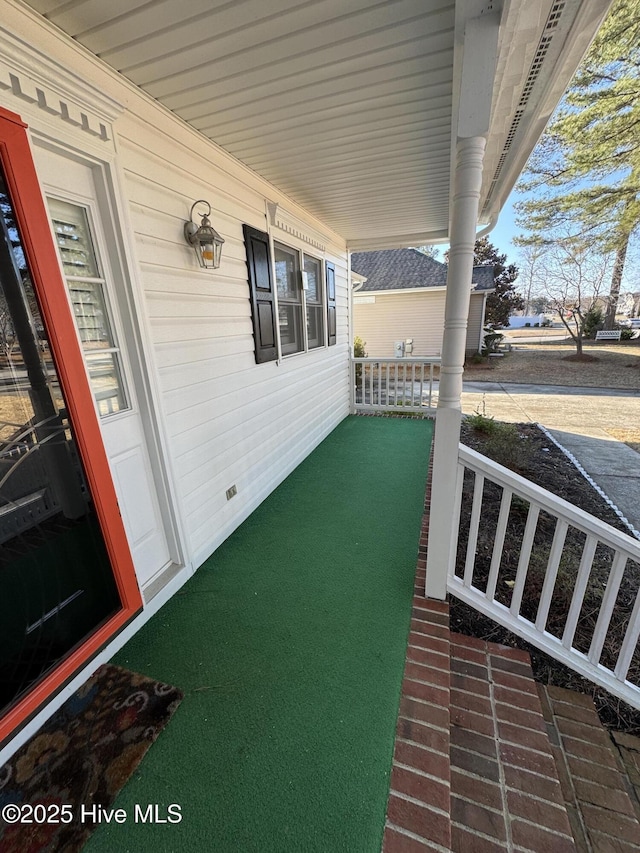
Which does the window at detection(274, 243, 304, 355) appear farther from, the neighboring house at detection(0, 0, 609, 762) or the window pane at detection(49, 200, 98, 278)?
the window pane at detection(49, 200, 98, 278)

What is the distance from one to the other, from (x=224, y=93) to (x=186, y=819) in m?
3.14

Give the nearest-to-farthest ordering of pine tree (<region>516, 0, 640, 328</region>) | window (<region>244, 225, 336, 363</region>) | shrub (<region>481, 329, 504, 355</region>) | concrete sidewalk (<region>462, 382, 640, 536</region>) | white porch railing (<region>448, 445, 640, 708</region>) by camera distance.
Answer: white porch railing (<region>448, 445, 640, 708</region>)
window (<region>244, 225, 336, 363</region>)
concrete sidewalk (<region>462, 382, 640, 536</region>)
pine tree (<region>516, 0, 640, 328</region>)
shrub (<region>481, 329, 504, 355</region>)

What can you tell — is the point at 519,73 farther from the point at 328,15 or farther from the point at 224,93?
the point at 224,93

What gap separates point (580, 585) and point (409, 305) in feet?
39.4

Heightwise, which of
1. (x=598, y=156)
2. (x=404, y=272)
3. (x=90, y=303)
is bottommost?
(x=90, y=303)

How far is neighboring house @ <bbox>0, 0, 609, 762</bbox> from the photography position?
1318 millimetres

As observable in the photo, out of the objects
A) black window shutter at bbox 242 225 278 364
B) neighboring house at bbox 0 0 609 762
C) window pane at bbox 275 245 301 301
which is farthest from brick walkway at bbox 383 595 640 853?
window pane at bbox 275 245 301 301

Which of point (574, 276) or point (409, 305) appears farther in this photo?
point (574, 276)

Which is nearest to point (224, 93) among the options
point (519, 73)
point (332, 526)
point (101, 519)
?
point (519, 73)

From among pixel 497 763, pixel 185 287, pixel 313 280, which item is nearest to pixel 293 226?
pixel 313 280

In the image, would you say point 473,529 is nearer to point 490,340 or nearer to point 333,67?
point 333,67

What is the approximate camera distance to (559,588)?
8.03 feet

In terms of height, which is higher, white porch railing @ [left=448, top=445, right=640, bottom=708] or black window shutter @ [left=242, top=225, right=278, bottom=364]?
black window shutter @ [left=242, top=225, right=278, bottom=364]

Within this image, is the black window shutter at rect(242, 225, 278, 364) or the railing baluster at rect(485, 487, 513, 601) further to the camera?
the black window shutter at rect(242, 225, 278, 364)
